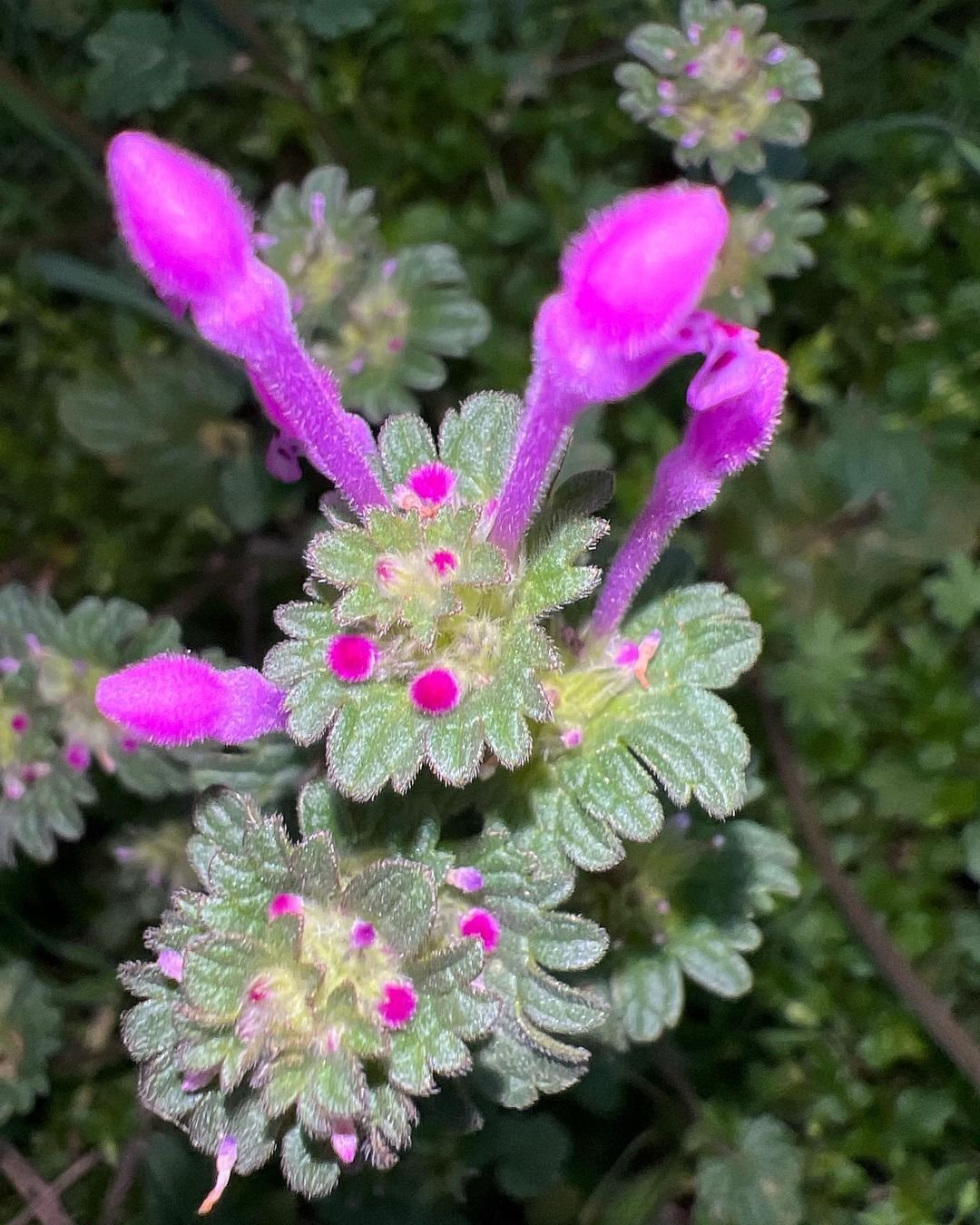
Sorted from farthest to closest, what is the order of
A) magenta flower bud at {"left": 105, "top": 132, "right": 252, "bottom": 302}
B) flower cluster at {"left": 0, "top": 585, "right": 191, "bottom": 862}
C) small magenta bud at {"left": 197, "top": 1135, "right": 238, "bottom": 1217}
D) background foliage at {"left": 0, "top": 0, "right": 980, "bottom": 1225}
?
background foliage at {"left": 0, "top": 0, "right": 980, "bottom": 1225}, flower cluster at {"left": 0, "top": 585, "right": 191, "bottom": 862}, small magenta bud at {"left": 197, "top": 1135, "right": 238, "bottom": 1217}, magenta flower bud at {"left": 105, "top": 132, "right": 252, "bottom": 302}

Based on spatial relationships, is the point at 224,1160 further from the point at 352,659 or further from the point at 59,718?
the point at 59,718

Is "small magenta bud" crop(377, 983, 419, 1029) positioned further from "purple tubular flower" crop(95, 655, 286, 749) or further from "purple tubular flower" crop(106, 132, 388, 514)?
→ "purple tubular flower" crop(106, 132, 388, 514)

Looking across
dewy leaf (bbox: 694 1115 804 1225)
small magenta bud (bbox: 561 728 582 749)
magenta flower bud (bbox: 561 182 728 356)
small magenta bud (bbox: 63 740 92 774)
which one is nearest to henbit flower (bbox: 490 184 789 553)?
magenta flower bud (bbox: 561 182 728 356)

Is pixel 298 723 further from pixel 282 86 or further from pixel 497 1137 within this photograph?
pixel 282 86

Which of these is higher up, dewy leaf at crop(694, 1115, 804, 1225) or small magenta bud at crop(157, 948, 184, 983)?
small magenta bud at crop(157, 948, 184, 983)

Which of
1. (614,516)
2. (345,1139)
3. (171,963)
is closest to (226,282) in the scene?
(171,963)

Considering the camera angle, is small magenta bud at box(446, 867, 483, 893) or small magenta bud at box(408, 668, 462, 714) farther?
small magenta bud at box(446, 867, 483, 893)

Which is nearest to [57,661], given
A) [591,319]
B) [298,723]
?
[298,723]
